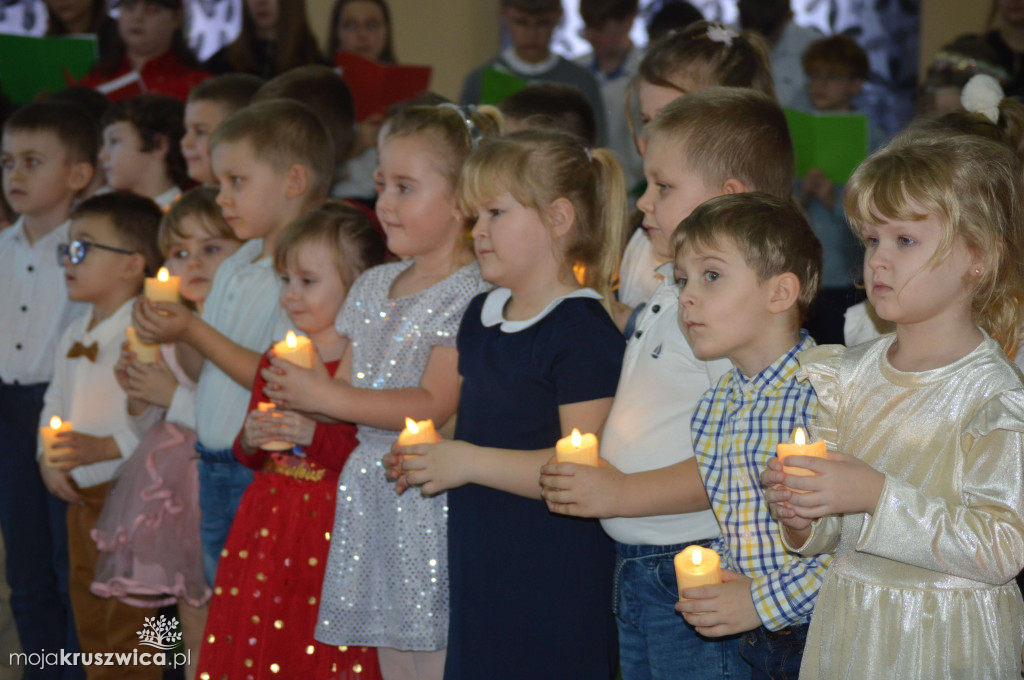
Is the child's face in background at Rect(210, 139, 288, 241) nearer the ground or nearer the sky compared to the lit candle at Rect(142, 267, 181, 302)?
nearer the sky

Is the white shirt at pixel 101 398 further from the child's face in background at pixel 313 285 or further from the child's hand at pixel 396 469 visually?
the child's hand at pixel 396 469

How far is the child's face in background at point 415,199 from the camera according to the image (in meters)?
2.41

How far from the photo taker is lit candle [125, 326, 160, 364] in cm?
295

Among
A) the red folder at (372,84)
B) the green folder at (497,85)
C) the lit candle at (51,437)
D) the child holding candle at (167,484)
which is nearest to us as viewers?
the child holding candle at (167,484)

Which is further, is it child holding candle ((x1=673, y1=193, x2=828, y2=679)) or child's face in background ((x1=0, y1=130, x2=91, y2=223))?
child's face in background ((x1=0, y1=130, x2=91, y2=223))

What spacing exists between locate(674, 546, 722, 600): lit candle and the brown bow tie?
219 centimetres

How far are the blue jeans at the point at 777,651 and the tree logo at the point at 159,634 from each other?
1.93 metres

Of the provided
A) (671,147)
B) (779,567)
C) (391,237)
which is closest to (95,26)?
(391,237)

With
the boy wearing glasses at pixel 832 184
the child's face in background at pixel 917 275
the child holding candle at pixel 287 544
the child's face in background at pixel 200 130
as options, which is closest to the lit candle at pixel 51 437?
the child holding candle at pixel 287 544

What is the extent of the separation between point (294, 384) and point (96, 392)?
1208 mm

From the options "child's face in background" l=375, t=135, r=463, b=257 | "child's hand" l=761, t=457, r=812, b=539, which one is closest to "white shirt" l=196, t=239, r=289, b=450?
"child's face in background" l=375, t=135, r=463, b=257

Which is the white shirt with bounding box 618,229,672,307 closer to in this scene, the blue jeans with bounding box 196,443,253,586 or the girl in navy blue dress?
the girl in navy blue dress

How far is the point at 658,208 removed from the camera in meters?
2.05

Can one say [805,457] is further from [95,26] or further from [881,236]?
[95,26]
